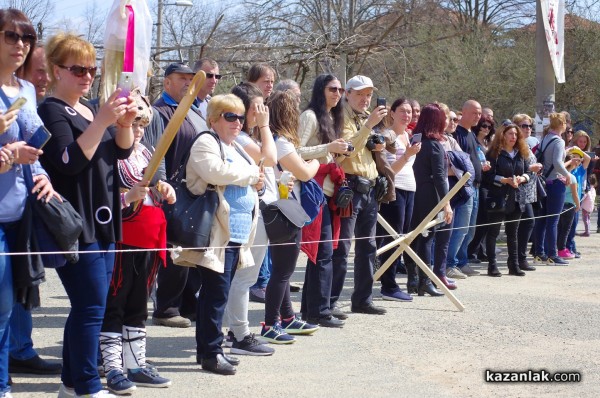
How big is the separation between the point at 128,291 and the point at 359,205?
2.86m

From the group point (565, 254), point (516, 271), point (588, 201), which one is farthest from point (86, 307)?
point (588, 201)

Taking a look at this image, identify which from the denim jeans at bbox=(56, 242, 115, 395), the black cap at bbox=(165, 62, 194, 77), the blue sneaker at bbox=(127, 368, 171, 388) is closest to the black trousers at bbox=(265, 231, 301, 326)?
the blue sneaker at bbox=(127, 368, 171, 388)

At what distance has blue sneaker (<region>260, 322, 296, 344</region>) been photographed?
22.3 feet

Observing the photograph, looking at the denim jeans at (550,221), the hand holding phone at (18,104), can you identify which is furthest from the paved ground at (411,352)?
the denim jeans at (550,221)

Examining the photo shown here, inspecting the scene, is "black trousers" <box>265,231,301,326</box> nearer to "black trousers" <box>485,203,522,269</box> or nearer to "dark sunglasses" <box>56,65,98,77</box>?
"dark sunglasses" <box>56,65,98,77</box>

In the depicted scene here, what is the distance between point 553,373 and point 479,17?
1267 inches

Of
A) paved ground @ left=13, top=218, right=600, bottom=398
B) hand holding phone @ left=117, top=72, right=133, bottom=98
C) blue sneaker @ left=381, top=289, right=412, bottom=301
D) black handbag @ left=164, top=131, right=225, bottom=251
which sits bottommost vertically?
paved ground @ left=13, top=218, right=600, bottom=398

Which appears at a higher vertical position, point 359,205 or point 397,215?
point 359,205

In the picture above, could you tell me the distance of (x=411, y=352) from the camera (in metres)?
6.70

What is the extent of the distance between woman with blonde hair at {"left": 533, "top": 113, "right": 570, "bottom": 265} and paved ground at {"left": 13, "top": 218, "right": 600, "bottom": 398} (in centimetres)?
299

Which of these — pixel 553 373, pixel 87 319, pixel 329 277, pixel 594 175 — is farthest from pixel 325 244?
pixel 594 175

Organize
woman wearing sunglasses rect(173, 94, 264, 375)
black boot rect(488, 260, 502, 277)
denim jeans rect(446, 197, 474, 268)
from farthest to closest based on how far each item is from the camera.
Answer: black boot rect(488, 260, 502, 277) → denim jeans rect(446, 197, 474, 268) → woman wearing sunglasses rect(173, 94, 264, 375)

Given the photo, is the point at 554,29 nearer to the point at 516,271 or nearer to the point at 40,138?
the point at 516,271

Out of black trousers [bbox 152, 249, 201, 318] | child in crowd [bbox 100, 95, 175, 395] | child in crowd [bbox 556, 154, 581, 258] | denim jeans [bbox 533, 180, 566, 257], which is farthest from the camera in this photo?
child in crowd [bbox 556, 154, 581, 258]
